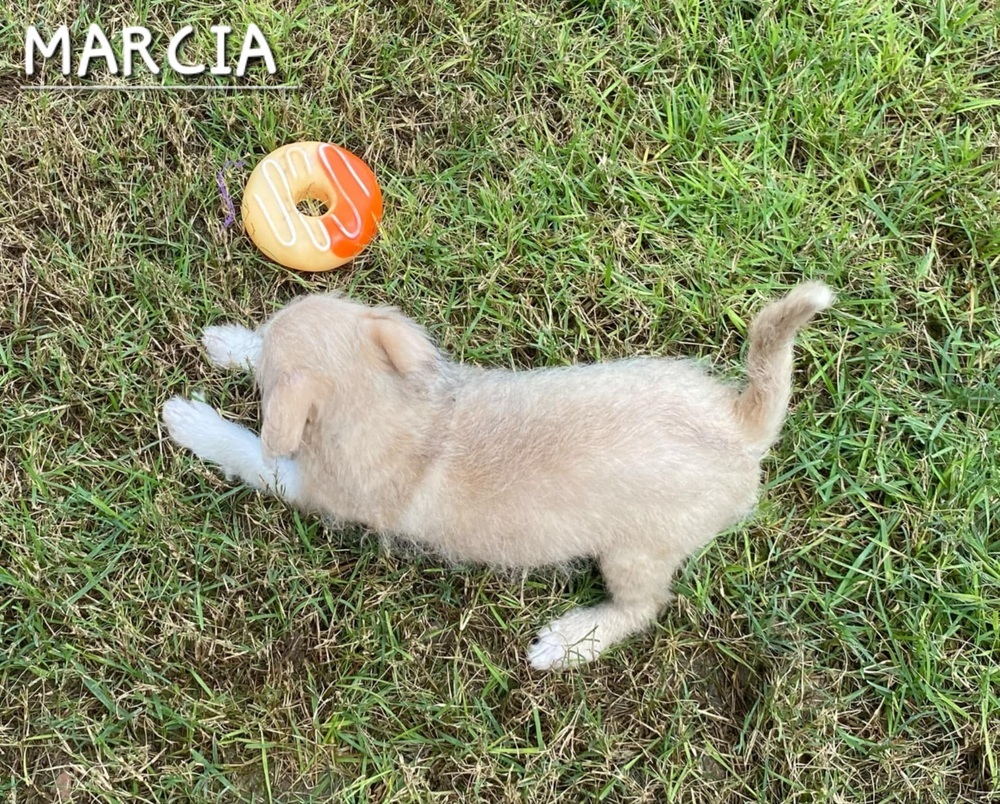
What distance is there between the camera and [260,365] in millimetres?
2881

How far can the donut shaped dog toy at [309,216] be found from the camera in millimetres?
3320

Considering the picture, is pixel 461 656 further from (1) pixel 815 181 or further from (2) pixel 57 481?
(1) pixel 815 181

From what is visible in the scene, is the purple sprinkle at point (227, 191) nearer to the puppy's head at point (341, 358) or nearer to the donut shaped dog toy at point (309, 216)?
the donut shaped dog toy at point (309, 216)

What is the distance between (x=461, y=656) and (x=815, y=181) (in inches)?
99.6

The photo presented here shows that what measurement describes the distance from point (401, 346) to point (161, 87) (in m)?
1.97

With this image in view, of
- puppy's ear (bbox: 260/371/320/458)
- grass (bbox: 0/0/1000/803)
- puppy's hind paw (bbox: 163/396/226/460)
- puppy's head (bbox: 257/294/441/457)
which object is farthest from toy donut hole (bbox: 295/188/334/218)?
puppy's ear (bbox: 260/371/320/458)

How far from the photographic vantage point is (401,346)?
271 centimetres

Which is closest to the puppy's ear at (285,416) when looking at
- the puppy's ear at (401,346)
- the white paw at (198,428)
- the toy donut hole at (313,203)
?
the puppy's ear at (401,346)

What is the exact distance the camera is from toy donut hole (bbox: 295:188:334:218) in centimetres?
Answer: 342

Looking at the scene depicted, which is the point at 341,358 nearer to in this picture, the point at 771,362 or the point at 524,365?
the point at 524,365

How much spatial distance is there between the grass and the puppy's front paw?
86mm

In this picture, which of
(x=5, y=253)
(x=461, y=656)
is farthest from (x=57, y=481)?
(x=461, y=656)

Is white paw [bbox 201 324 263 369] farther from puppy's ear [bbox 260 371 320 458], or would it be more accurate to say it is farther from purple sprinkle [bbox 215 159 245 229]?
puppy's ear [bbox 260 371 320 458]

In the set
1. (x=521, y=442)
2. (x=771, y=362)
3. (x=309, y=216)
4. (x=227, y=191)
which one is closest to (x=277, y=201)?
(x=309, y=216)
